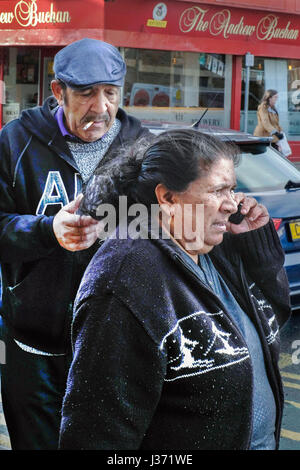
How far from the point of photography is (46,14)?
1614 cm

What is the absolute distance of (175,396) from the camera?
5.88ft

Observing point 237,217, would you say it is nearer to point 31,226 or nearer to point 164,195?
point 164,195

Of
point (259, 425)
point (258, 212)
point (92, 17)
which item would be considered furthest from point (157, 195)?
point (92, 17)

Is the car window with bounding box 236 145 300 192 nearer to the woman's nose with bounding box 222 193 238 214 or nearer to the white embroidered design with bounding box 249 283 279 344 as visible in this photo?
the white embroidered design with bounding box 249 283 279 344

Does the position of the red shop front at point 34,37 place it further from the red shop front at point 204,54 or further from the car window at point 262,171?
the car window at point 262,171

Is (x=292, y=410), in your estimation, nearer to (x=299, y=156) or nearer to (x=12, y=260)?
(x=12, y=260)

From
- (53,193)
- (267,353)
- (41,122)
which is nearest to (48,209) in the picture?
(53,193)

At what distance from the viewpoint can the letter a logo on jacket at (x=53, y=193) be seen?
268 centimetres

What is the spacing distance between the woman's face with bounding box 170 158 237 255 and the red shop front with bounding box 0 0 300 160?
530 inches

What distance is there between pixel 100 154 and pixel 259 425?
3.88ft

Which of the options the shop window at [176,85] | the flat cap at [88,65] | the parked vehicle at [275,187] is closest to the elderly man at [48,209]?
the flat cap at [88,65]

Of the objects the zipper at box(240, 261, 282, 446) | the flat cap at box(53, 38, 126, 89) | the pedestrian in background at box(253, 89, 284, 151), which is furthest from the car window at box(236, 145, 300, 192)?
the pedestrian in background at box(253, 89, 284, 151)

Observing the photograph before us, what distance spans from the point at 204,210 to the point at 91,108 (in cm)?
84

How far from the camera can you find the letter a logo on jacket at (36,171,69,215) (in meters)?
2.68
